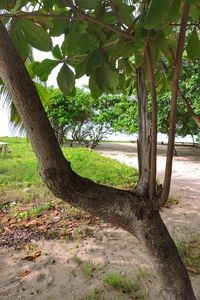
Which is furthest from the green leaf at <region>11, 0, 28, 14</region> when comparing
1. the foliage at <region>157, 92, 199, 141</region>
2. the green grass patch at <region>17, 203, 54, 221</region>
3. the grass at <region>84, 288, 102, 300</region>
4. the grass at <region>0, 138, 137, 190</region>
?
the foliage at <region>157, 92, 199, 141</region>

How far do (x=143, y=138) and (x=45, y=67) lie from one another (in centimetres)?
39

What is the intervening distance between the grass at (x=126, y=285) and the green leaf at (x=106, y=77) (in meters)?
1.60

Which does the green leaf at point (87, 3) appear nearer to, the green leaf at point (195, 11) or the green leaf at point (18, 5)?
the green leaf at point (18, 5)

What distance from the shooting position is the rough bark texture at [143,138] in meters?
0.85

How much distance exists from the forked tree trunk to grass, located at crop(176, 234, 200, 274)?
4.89 ft

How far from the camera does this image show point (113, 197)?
2.85ft

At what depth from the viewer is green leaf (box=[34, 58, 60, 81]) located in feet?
3.02

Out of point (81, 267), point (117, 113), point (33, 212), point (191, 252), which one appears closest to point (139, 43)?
point (81, 267)

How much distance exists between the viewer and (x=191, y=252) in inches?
103

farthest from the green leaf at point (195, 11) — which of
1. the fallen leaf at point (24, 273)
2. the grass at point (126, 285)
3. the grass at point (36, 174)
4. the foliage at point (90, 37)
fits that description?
the grass at point (36, 174)

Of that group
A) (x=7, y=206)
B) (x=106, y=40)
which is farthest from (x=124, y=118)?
(x=106, y=40)

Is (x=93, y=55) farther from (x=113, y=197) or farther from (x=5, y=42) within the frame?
(x=113, y=197)

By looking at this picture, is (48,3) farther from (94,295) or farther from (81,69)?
(94,295)

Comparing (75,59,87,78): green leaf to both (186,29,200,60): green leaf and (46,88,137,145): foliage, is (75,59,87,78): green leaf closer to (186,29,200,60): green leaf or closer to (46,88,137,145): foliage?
(186,29,200,60): green leaf
